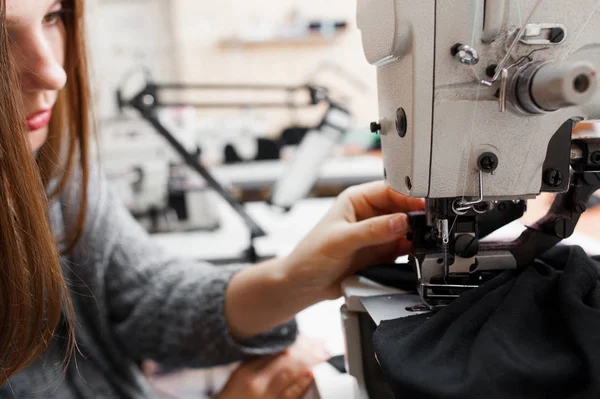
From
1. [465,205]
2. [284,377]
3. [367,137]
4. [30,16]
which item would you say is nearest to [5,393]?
[284,377]

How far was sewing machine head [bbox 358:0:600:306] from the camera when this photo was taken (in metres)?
0.54

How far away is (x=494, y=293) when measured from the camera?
0.54 m

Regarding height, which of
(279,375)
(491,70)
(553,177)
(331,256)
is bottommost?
(279,375)

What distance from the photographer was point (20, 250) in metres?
0.63

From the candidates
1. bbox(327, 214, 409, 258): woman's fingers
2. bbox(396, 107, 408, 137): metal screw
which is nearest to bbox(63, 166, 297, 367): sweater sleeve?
bbox(327, 214, 409, 258): woman's fingers

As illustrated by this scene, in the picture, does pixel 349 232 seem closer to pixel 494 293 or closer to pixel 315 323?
pixel 494 293

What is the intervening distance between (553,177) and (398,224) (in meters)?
0.19

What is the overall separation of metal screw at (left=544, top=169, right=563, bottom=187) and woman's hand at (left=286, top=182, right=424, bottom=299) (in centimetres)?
19

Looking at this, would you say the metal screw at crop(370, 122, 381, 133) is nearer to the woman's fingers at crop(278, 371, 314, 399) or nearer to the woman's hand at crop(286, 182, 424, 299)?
the woman's hand at crop(286, 182, 424, 299)

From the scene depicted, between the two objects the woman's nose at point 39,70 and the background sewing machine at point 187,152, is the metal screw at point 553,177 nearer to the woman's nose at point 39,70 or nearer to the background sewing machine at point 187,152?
the woman's nose at point 39,70

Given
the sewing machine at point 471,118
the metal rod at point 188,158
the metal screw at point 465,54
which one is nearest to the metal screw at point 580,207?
the sewing machine at point 471,118

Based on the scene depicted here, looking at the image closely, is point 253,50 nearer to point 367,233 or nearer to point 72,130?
point 72,130

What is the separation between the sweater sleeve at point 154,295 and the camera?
935mm

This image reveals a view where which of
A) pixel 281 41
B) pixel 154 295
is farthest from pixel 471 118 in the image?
pixel 281 41
